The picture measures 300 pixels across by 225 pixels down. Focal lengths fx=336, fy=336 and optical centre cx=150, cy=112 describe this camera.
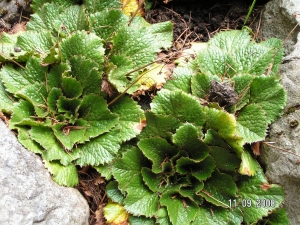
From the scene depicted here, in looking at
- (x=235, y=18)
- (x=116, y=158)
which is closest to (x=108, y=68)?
(x=116, y=158)

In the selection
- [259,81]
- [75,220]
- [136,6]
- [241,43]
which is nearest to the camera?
[75,220]

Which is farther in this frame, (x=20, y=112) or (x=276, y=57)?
(x=276, y=57)

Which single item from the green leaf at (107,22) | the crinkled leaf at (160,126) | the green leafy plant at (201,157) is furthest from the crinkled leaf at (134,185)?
the green leaf at (107,22)

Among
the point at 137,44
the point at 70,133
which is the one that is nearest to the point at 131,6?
the point at 137,44

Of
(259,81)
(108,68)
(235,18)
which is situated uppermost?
(235,18)

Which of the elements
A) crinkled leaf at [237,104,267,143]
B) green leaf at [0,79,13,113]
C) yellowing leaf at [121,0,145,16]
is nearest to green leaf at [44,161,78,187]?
green leaf at [0,79,13,113]

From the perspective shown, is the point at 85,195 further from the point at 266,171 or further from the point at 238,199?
the point at 266,171

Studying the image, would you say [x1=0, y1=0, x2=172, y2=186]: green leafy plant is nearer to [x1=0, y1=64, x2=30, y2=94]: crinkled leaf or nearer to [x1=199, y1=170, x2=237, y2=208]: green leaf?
[x1=0, y1=64, x2=30, y2=94]: crinkled leaf

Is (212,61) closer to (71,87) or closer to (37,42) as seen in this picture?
(71,87)
